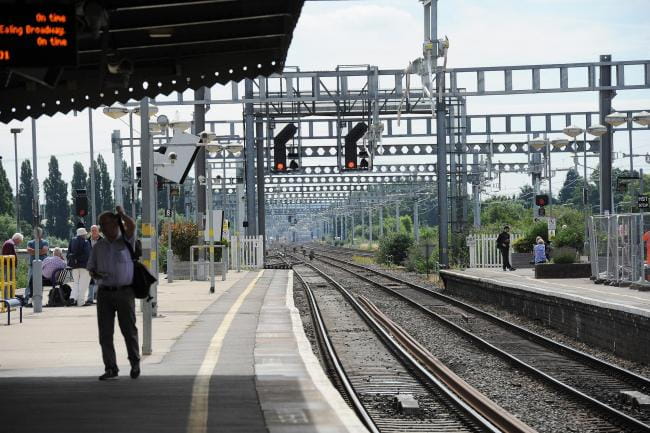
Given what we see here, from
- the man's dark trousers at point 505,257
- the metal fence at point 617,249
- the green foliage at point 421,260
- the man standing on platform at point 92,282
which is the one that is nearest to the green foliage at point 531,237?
the man's dark trousers at point 505,257

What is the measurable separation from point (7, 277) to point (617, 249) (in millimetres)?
14552

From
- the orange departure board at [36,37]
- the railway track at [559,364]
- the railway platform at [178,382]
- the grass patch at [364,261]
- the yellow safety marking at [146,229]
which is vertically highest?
the orange departure board at [36,37]

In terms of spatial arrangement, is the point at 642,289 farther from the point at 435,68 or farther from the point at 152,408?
the point at 152,408

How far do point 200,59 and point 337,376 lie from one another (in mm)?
4713

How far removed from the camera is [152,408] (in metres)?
11.1

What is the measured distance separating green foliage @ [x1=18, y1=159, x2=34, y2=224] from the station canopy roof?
107 meters

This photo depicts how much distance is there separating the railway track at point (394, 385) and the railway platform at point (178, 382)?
604 millimetres

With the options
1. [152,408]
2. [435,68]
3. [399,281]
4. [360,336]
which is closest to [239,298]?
[360,336]

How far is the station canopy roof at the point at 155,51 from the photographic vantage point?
1361 centimetres

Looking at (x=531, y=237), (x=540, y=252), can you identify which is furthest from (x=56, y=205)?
(x=540, y=252)

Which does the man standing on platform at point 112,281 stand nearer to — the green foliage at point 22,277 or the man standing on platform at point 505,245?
the green foliage at point 22,277

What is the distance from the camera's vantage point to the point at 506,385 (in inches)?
628

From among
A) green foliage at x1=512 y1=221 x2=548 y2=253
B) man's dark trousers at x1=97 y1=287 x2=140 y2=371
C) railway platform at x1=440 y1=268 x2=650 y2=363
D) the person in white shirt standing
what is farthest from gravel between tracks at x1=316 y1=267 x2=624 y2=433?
green foliage at x1=512 y1=221 x2=548 y2=253

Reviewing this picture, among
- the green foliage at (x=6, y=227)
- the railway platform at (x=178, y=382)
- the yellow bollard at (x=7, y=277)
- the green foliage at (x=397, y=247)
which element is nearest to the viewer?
the railway platform at (x=178, y=382)
